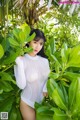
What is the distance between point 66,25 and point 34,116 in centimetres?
274

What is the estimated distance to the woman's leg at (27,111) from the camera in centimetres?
186

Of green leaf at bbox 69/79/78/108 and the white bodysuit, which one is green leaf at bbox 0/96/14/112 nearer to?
the white bodysuit

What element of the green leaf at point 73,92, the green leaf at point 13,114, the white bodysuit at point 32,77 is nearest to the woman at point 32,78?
the white bodysuit at point 32,77

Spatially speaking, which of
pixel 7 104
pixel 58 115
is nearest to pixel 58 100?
pixel 58 115

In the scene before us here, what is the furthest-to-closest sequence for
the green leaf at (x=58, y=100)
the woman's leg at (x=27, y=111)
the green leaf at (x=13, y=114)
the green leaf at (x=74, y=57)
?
the green leaf at (x=13, y=114) → the woman's leg at (x=27, y=111) → the green leaf at (x=74, y=57) → the green leaf at (x=58, y=100)

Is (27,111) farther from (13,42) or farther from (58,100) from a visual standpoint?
(13,42)

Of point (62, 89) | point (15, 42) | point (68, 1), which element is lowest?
point (62, 89)

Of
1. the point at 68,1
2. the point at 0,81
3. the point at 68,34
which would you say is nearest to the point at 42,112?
the point at 0,81

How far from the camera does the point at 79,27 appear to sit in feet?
13.5

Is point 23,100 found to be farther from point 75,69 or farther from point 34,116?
point 75,69

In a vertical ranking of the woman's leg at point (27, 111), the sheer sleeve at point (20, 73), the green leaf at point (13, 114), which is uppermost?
the sheer sleeve at point (20, 73)

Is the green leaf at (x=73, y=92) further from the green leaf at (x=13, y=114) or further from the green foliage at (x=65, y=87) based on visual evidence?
the green leaf at (x=13, y=114)

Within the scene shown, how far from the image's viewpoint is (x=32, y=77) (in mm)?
1821

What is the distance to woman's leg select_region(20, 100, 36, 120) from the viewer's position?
1857mm
